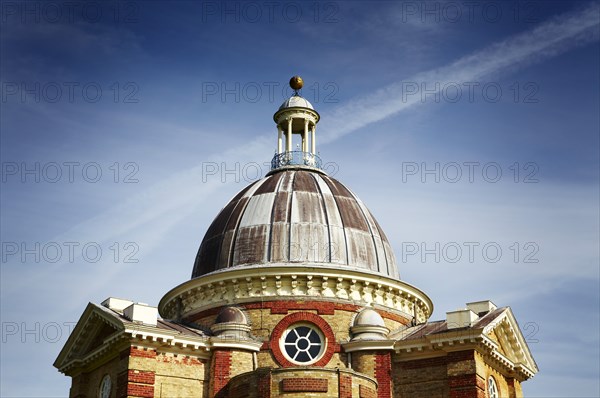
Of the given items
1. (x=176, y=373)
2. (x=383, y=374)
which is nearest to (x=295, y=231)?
(x=383, y=374)

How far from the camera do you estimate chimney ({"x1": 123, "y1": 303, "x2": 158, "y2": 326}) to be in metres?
32.7

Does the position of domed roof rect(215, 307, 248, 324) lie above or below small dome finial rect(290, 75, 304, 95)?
below

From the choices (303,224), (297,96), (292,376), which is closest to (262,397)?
(292,376)

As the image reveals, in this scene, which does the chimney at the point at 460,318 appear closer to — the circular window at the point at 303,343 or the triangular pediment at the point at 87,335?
the circular window at the point at 303,343

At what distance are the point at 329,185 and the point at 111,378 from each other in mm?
13793

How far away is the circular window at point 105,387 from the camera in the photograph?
34.0m

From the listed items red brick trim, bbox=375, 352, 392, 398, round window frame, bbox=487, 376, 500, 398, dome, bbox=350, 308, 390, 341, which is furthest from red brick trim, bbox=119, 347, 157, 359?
round window frame, bbox=487, 376, 500, 398

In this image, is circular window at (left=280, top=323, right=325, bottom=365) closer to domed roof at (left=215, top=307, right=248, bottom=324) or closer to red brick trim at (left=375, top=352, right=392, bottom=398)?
domed roof at (left=215, top=307, right=248, bottom=324)

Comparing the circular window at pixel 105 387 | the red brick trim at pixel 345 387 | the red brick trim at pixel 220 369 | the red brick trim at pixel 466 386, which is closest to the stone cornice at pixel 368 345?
the red brick trim at pixel 466 386

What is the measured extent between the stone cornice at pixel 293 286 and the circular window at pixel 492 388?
4892 mm

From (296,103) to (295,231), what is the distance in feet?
32.0

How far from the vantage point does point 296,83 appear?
150ft

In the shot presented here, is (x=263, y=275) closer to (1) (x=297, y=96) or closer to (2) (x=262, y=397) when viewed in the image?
(2) (x=262, y=397)

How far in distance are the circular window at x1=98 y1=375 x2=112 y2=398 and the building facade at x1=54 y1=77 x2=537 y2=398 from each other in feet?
0.35
